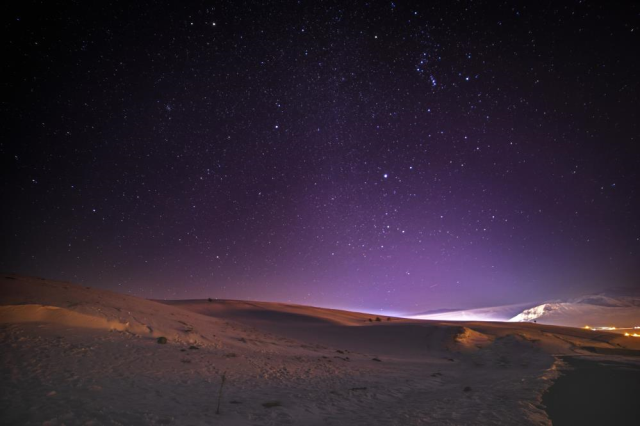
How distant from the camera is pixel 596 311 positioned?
70375mm

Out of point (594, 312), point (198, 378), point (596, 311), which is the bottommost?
point (594, 312)

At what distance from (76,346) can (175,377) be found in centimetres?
233

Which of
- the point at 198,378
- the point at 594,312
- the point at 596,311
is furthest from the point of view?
the point at 596,311

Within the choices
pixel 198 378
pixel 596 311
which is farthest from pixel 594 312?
pixel 198 378

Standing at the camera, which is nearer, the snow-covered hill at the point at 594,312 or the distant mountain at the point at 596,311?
the snow-covered hill at the point at 594,312

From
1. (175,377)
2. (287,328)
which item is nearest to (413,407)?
(175,377)

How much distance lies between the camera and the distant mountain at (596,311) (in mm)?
61875

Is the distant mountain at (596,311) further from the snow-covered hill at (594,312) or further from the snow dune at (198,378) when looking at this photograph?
the snow dune at (198,378)

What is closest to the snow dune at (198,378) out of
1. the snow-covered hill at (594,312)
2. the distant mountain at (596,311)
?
the snow-covered hill at (594,312)

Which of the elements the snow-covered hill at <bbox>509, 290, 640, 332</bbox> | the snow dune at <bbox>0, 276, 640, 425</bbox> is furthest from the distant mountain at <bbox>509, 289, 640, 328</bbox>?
the snow dune at <bbox>0, 276, 640, 425</bbox>

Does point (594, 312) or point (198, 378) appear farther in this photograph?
point (594, 312)

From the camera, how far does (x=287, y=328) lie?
1634 cm

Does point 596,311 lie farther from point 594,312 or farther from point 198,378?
point 198,378

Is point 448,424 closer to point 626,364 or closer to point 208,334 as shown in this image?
point 626,364
